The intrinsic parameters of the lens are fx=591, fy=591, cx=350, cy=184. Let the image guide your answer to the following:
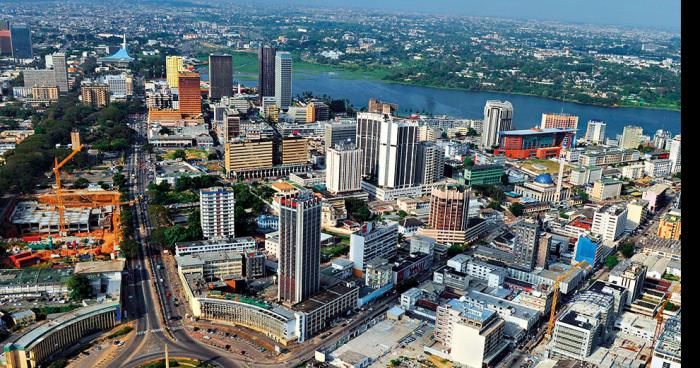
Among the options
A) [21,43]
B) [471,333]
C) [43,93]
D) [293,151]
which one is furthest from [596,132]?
[21,43]

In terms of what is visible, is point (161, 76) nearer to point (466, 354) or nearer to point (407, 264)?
point (407, 264)

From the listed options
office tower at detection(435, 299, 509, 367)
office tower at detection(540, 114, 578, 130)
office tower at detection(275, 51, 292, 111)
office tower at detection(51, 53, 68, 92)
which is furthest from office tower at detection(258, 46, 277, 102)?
office tower at detection(435, 299, 509, 367)

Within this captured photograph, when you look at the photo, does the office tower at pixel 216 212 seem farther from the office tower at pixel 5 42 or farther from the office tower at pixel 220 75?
the office tower at pixel 5 42

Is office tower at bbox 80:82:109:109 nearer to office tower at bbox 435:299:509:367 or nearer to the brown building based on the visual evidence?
the brown building

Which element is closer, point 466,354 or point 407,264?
point 466,354

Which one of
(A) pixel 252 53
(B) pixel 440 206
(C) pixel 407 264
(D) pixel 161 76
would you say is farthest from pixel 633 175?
(A) pixel 252 53
